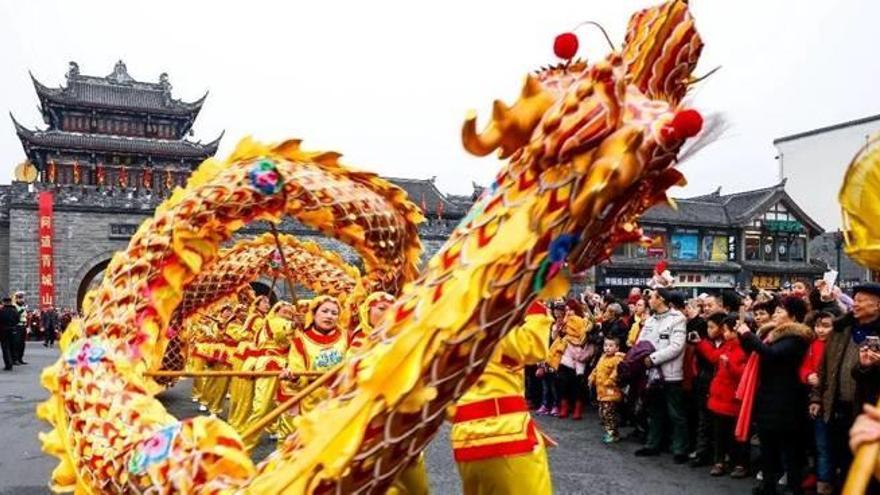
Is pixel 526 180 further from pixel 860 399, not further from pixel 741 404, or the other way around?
pixel 741 404

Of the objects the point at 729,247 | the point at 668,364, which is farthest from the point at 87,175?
A: the point at 668,364

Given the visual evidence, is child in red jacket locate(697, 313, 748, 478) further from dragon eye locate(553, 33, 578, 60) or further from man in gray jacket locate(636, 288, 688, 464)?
dragon eye locate(553, 33, 578, 60)

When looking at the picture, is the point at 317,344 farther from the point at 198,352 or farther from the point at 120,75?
the point at 120,75

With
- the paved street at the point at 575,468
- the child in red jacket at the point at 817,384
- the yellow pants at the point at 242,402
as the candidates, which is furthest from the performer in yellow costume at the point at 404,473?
the yellow pants at the point at 242,402

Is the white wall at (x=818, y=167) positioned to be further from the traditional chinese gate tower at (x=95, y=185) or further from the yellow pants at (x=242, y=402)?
the yellow pants at (x=242, y=402)

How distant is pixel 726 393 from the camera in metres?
5.96

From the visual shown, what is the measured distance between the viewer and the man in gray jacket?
6570 mm

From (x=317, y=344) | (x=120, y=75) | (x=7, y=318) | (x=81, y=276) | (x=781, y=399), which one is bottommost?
(x=7, y=318)

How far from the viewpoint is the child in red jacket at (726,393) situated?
19.4ft

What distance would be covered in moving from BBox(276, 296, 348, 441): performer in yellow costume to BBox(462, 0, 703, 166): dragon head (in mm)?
3982

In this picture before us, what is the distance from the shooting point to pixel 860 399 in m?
4.48

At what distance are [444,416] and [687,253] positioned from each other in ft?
105

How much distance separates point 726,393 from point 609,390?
65.1 inches

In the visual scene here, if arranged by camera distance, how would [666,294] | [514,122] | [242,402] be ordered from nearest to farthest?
[514,122] < [666,294] < [242,402]
